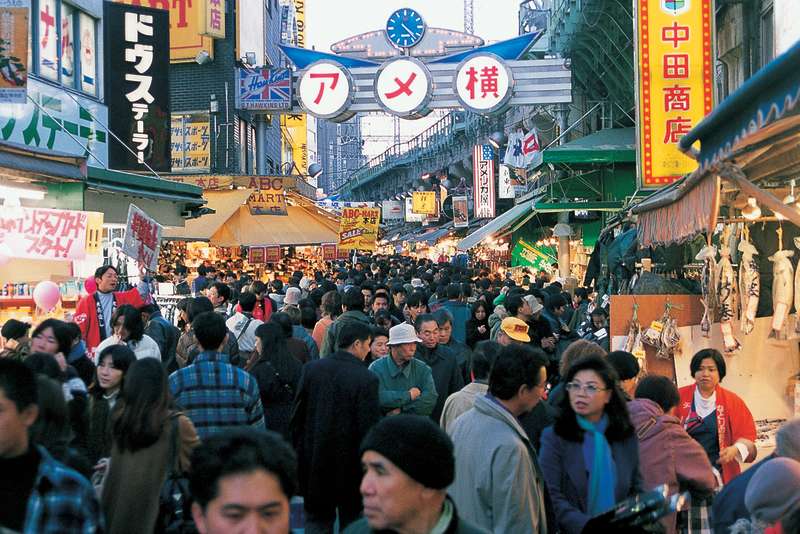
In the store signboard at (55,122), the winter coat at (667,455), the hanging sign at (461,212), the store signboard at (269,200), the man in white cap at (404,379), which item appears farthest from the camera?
the hanging sign at (461,212)

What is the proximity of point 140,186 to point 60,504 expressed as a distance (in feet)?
38.1

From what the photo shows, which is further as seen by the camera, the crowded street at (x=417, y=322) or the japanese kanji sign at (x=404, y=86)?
the japanese kanji sign at (x=404, y=86)

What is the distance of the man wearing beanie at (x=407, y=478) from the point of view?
2.95 m

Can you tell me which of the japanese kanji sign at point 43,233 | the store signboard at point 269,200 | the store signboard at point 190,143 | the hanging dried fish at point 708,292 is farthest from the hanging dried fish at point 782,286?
the store signboard at point 190,143

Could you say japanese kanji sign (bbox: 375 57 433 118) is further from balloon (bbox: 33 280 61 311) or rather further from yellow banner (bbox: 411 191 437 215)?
yellow banner (bbox: 411 191 437 215)

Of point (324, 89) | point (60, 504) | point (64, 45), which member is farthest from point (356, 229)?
point (60, 504)

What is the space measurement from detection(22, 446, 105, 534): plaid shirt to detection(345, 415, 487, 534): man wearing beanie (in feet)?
3.52

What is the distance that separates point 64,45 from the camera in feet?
58.5

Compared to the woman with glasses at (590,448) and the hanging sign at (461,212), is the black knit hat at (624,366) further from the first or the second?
the hanging sign at (461,212)

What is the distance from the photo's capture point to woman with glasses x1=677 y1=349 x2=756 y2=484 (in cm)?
629

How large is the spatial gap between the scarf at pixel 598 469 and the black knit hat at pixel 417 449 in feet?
5.73

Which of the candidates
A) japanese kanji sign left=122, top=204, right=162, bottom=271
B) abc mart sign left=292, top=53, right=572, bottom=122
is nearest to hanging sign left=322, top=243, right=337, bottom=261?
abc mart sign left=292, top=53, right=572, bottom=122

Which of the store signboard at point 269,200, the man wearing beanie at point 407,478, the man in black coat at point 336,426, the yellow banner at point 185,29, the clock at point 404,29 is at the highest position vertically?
the yellow banner at point 185,29

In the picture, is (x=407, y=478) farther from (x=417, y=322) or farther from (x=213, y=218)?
(x=213, y=218)
